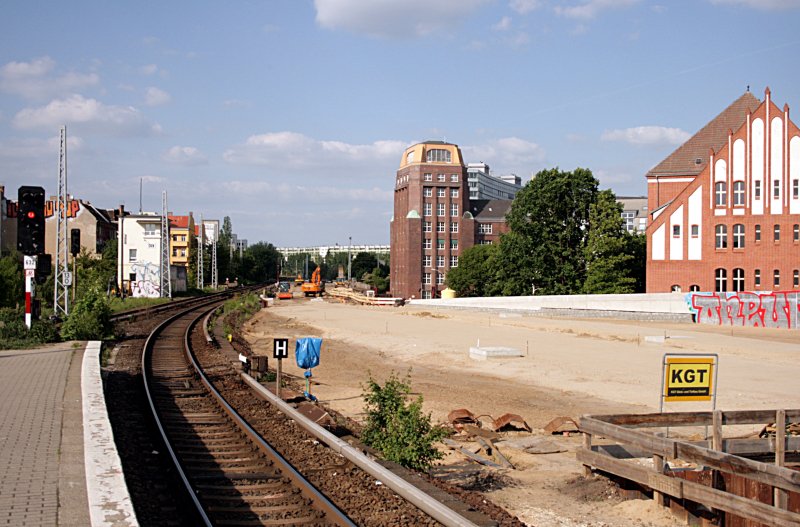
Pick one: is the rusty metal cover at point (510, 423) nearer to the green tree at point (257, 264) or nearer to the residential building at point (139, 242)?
the residential building at point (139, 242)

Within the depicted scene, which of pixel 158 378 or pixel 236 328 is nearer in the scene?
pixel 158 378

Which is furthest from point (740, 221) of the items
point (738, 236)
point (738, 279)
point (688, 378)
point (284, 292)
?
point (284, 292)

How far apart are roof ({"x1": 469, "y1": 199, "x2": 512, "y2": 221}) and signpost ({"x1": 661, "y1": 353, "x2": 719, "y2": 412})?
103 meters

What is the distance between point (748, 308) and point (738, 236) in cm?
906

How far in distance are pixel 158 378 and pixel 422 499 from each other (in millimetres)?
14112

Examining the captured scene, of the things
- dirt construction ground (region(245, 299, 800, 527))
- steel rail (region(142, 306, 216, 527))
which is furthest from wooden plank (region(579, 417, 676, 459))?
steel rail (region(142, 306, 216, 527))

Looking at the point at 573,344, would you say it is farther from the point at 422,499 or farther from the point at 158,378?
the point at 422,499

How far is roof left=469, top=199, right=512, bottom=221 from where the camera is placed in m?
116

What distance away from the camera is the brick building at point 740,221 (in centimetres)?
5278

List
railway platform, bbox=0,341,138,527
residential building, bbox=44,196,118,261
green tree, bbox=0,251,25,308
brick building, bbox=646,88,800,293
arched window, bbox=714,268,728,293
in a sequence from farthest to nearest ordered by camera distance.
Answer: residential building, bbox=44,196,118,261 → arched window, bbox=714,268,728,293 → brick building, bbox=646,88,800,293 → green tree, bbox=0,251,25,308 → railway platform, bbox=0,341,138,527

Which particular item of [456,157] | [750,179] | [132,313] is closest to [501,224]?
[456,157]

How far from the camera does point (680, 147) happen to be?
225 ft

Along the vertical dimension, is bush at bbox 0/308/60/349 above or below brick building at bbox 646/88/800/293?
below

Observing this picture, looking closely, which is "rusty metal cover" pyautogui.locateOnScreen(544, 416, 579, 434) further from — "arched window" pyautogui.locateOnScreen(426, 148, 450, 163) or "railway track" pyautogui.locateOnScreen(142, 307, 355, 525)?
"arched window" pyautogui.locateOnScreen(426, 148, 450, 163)
